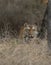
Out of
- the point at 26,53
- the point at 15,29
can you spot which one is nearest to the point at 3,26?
the point at 15,29

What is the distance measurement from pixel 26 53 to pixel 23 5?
2.99 m

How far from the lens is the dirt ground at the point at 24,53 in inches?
251

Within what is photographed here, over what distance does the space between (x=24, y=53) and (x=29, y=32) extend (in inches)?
74.8

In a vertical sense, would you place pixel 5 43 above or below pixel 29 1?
below

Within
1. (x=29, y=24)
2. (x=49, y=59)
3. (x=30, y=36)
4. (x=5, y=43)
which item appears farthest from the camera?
(x=29, y=24)

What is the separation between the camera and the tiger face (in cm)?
859

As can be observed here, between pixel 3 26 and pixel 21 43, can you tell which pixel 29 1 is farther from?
pixel 21 43

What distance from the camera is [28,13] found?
955 cm

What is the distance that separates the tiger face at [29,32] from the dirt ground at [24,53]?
0.60 m

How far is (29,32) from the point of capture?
28.7 feet

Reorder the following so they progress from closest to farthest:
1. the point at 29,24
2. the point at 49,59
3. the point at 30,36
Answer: the point at 49,59 < the point at 30,36 < the point at 29,24

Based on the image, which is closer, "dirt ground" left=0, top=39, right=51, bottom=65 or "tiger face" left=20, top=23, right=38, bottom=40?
"dirt ground" left=0, top=39, right=51, bottom=65

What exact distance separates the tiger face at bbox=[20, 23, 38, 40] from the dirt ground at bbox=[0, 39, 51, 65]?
60 cm

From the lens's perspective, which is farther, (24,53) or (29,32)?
(29,32)
